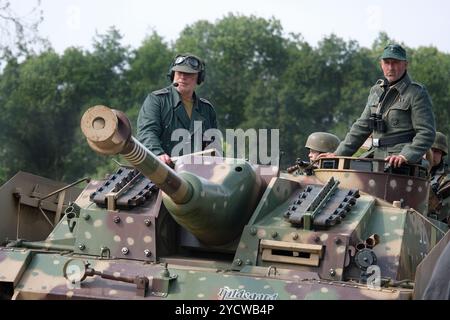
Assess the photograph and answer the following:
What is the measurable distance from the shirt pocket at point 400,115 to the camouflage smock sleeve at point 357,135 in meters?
0.44

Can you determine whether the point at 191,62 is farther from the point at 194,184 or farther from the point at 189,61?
the point at 194,184

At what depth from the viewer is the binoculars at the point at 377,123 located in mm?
13172

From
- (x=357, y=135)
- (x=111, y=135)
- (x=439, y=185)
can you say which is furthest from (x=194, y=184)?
(x=439, y=185)

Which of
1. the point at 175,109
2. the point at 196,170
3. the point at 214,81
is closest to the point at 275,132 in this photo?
the point at 175,109

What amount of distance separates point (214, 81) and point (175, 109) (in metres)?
45.2

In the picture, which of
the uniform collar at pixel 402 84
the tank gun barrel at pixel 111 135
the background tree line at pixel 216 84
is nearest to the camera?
the tank gun barrel at pixel 111 135

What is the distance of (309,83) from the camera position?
5875 centimetres

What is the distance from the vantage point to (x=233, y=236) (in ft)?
38.1

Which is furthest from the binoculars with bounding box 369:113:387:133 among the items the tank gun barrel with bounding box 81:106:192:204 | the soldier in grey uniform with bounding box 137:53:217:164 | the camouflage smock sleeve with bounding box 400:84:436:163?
the tank gun barrel with bounding box 81:106:192:204

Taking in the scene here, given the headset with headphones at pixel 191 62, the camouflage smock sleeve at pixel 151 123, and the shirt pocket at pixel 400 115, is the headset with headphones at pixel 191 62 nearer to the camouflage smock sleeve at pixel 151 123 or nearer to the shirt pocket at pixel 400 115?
the camouflage smock sleeve at pixel 151 123

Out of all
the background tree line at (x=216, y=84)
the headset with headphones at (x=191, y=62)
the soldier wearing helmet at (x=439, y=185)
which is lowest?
the soldier wearing helmet at (x=439, y=185)

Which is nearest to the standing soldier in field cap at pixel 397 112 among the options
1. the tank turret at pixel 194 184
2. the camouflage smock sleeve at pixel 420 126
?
the camouflage smock sleeve at pixel 420 126

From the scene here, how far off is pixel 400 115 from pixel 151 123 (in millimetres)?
3110

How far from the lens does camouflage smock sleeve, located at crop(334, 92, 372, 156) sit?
13.6 metres
